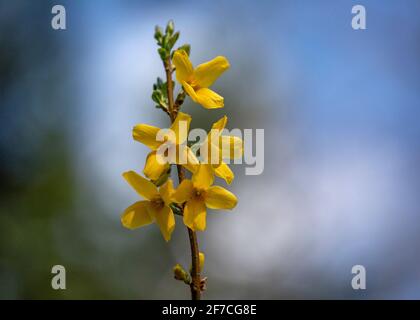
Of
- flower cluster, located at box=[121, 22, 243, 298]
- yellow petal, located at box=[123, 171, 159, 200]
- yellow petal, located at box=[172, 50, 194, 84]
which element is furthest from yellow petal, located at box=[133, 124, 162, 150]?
yellow petal, located at box=[172, 50, 194, 84]

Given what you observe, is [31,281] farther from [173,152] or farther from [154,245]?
[173,152]

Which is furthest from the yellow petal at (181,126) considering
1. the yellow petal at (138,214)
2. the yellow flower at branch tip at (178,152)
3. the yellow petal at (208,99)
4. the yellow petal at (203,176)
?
the yellow petal at (138,214)

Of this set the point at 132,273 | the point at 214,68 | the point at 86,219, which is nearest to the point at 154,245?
the point at 132,273

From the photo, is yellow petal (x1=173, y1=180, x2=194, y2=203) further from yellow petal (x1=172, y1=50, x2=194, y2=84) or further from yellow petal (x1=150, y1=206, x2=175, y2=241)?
yellow petal (x1=172, y1=50, x2=194, y2=84)

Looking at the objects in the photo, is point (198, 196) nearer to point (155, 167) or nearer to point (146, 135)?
point (155, 167)

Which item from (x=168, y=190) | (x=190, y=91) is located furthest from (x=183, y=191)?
(x=190, y=91)
